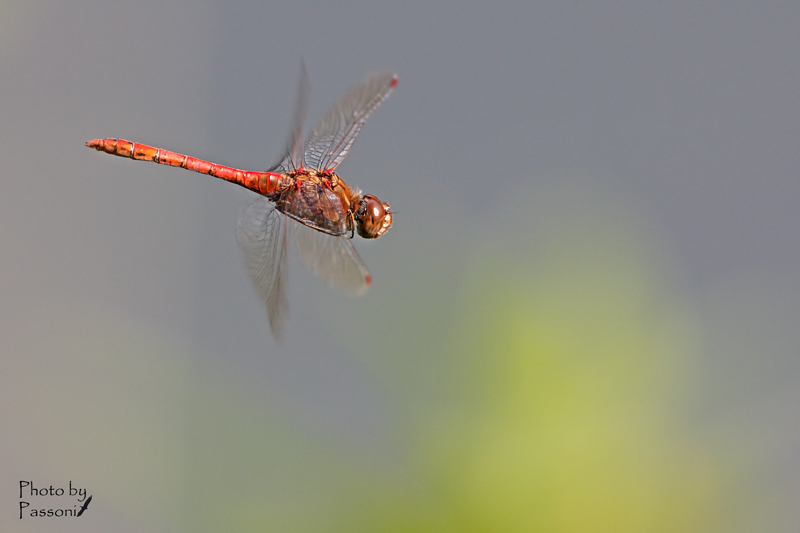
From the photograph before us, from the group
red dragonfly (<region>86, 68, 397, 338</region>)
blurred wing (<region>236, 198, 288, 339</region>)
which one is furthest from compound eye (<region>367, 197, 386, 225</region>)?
blurred wing (<region>236, 198, 288, 339</region>)

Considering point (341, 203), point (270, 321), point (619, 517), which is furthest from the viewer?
point (619, 517)

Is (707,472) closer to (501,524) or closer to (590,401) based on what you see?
(590,401)

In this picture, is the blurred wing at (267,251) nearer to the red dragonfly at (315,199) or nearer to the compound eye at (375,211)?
the red dragonfly at (315,199)

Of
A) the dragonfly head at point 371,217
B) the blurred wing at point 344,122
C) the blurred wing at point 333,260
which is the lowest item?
the blurred wing at point 333,260

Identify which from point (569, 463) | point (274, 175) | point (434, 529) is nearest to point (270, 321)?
point (274, 175)

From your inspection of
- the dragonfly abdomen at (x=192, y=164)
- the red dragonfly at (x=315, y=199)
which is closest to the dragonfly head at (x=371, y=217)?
the red dragonfly at (x=315, y=199)

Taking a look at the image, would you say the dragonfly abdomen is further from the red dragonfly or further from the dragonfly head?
the dragonfly head
